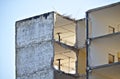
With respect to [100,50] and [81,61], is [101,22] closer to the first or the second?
[100,50]

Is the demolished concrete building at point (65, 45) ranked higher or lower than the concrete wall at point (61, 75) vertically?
higher

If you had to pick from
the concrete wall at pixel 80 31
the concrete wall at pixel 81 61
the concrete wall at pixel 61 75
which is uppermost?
the concrete wall at pixel 80 31

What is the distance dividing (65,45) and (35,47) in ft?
7.46

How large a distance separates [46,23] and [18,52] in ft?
11.8

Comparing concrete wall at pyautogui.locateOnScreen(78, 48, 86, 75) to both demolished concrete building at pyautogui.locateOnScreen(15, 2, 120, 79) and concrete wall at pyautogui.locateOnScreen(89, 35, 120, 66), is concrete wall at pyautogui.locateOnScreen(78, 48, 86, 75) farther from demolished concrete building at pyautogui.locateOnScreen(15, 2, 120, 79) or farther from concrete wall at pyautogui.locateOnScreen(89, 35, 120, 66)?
concrete wall at pyautogui.locateOnScreen(89, 35, 120, 66)

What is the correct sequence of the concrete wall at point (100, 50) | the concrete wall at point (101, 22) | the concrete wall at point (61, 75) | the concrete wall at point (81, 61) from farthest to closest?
1. the concrete wall at point (81, 61)
2. the concrete wall at point (61, 75)
3. the concrete wall at point (101, 22)
4. the concrete wall at point (100, 50)

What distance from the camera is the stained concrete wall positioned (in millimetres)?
43406

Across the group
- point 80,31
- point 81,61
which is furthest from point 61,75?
point 80,31

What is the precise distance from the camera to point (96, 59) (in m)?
40.5

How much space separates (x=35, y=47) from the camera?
44469 mm

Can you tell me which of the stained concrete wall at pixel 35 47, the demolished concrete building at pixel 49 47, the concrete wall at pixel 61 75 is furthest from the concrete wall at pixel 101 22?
the concrete wall at pixel 61 75

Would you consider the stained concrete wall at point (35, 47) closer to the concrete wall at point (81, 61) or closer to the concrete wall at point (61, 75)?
the concrete wall at point (61, 75)

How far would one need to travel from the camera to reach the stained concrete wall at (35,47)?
4341cm

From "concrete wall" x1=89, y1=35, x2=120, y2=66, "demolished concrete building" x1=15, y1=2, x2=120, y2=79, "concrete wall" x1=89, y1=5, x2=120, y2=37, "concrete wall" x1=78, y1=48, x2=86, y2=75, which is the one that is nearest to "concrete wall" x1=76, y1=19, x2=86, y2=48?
"demolished concrete building" x1=15, y1=2, x2=120, y2=79
